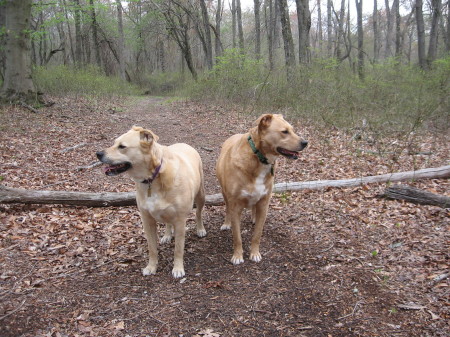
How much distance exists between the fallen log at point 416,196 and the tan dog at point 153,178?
3.34m

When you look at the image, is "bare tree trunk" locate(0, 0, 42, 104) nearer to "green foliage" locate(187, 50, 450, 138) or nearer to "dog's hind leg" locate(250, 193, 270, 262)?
"green foliage" locate(187, 50, 450, 138)

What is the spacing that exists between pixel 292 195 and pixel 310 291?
103 inches

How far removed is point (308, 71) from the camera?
39.7 ft

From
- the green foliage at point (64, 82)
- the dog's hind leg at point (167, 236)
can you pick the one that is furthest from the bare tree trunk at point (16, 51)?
the dog's hind leg at point (167, 236)

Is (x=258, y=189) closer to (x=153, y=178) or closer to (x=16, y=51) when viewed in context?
(x=153, y=178)

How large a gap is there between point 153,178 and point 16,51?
11.0m

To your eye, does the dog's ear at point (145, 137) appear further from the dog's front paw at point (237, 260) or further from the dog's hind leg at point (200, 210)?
the dog's front paw at point (237, 260)

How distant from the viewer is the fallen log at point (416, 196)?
4.71m

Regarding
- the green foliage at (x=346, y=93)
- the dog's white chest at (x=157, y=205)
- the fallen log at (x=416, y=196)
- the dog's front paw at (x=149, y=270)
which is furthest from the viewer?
the green foliage at (x=346, y=93)

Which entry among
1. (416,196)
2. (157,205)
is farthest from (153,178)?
(416,196)

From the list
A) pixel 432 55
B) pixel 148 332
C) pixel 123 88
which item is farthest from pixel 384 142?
pixel 123 88

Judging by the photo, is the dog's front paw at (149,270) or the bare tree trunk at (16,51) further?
the bare tree trunk at (16,51)

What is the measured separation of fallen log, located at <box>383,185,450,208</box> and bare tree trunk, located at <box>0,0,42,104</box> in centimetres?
1215

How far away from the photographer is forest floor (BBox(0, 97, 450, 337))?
2963 mm
